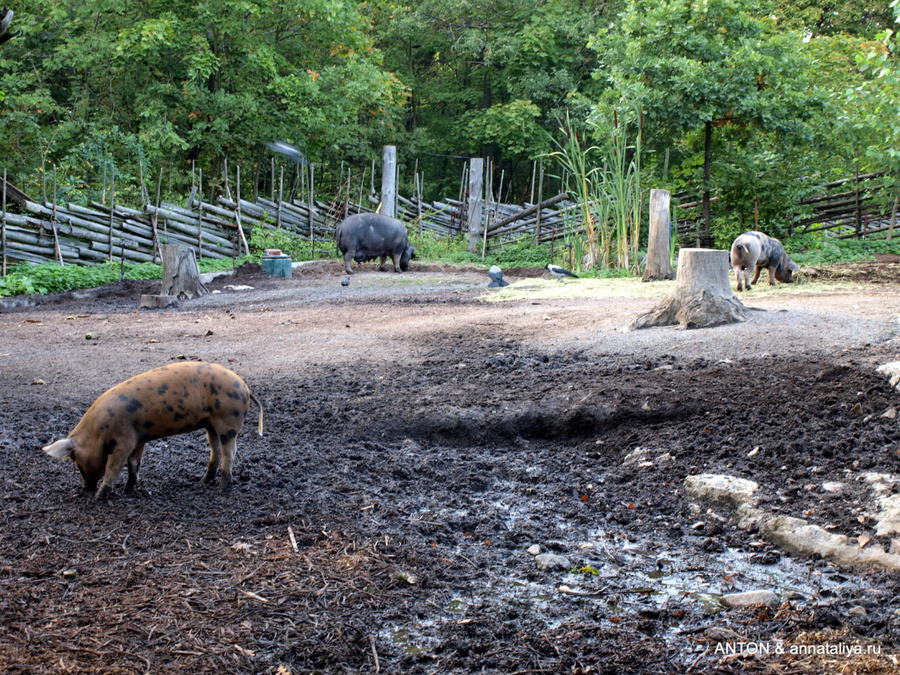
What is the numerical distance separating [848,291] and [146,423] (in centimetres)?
715

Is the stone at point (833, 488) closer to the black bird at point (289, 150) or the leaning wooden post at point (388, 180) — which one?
the leaning wooden post at point (388, 180)

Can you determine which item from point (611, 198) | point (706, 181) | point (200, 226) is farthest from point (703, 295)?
point (200, 226)

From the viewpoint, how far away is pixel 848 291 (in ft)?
25.1

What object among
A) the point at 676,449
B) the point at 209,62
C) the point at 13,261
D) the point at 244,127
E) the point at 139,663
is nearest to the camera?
the point at 139,663

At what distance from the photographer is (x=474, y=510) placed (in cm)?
335

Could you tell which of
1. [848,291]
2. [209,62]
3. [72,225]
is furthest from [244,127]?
[848,291]

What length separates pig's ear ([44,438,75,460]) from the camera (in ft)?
9.79

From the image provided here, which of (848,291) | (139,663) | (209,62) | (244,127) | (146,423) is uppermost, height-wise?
(209,62)

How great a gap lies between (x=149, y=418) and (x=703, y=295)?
14.3ft

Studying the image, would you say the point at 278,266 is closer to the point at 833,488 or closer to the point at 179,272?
the point at 179,272

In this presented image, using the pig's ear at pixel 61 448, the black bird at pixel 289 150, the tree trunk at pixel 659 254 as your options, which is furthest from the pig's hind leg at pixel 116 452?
the black bird at pixel 289 150

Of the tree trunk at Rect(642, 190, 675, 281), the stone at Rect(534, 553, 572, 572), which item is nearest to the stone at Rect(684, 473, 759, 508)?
the stone at Rect(534, 553, 572, 572)

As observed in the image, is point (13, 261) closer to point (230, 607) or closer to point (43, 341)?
point (43, 341)

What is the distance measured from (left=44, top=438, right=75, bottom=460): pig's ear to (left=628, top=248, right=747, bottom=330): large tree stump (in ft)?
14.5
